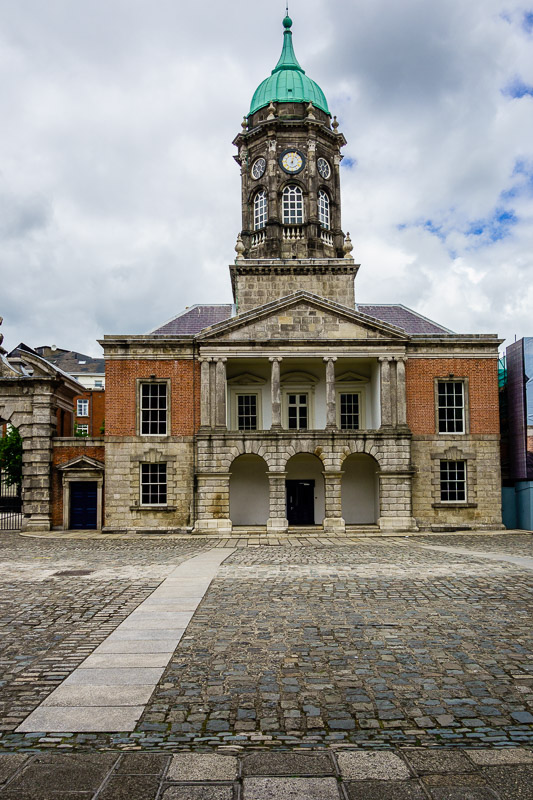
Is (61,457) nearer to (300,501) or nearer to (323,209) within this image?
(300,501)

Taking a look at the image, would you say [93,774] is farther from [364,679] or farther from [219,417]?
[219,417]

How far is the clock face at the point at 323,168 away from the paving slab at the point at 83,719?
33.3 meters

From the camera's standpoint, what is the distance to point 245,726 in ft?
19.6

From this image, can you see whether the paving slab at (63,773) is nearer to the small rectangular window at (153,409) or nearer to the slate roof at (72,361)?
the small rectangular window at (153,409)

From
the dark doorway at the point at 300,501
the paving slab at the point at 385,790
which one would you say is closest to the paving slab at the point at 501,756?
the paving slab at the point at 385,790

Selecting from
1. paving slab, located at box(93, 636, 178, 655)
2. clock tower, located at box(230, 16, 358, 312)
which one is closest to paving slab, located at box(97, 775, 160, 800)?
paving slab, located at box(93, 636, 178, 655)

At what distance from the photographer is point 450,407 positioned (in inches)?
1203

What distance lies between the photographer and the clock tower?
108ft

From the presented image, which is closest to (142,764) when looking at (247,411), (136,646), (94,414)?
(136,646)

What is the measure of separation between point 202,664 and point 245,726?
Result: 2.09 m

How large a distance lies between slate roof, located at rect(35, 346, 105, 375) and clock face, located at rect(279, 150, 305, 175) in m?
40.6

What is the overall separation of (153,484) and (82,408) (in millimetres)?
37472

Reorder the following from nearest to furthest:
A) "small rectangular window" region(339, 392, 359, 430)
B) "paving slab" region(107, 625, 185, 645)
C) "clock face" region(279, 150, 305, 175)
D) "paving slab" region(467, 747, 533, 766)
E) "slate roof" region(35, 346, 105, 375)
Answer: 1. "paving slab" region(467, 747, 533, 766)
2. "paving slab" region(107, 625, 185, 645)
3. "small rectangular window" region(339, 392, 359, 430)
4. "clock face" region(279, 150, 305, 175)
5. "slate roof" region(35, 346, 105, 375)

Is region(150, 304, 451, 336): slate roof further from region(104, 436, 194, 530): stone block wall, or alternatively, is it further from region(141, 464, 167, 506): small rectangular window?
region(141, 464, 167, 506): small rectangular window
